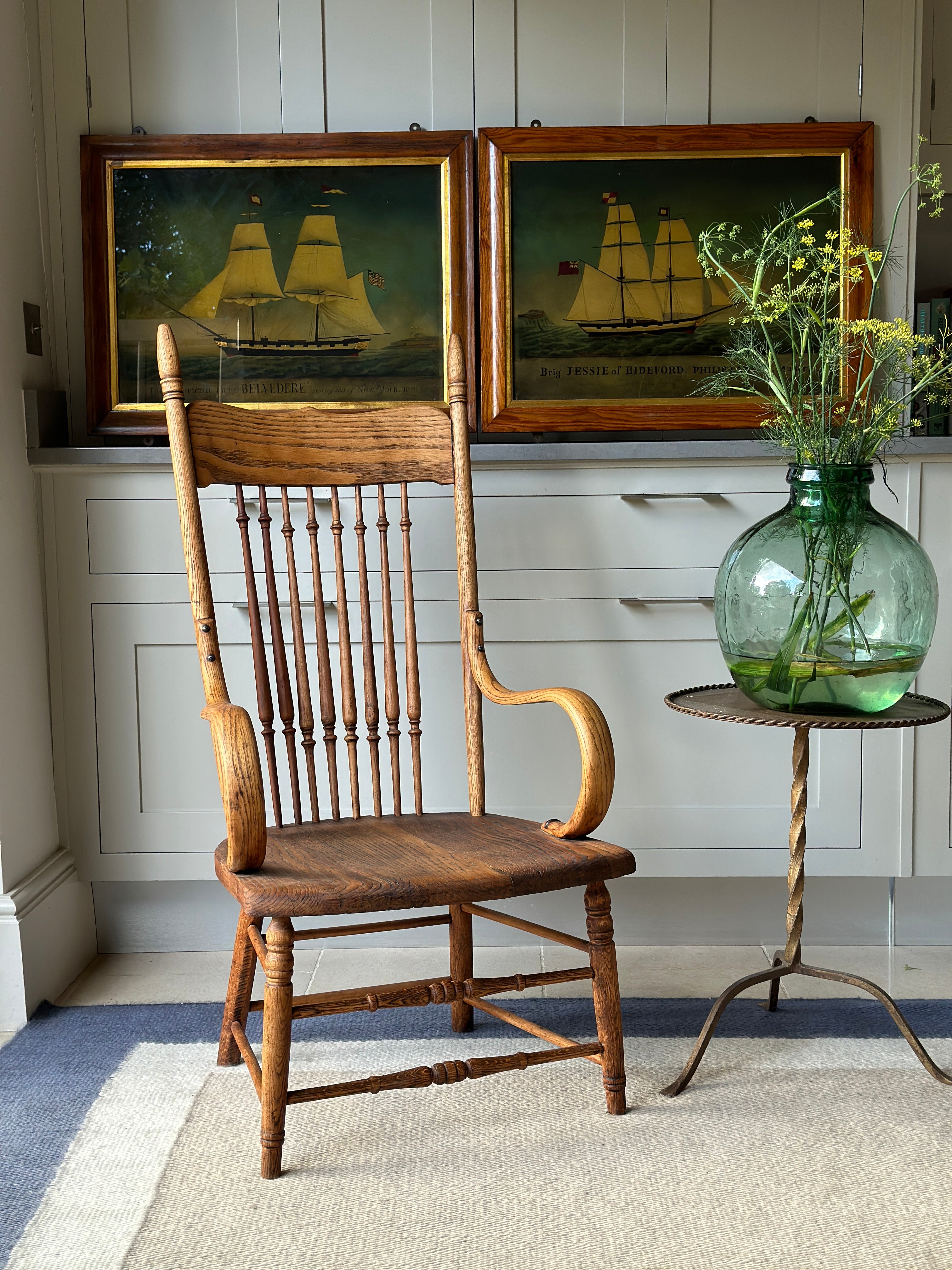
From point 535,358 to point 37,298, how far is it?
0.98m

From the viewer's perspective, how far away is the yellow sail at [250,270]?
2203 mm

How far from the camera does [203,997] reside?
2.01m

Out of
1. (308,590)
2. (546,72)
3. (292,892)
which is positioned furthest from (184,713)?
(546,72)

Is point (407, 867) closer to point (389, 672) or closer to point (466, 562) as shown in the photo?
point (389, 672)

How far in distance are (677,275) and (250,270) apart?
0.85 m

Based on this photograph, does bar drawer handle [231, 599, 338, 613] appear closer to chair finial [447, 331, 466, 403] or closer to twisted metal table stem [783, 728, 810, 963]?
chair finial [447, 331, 466, 403]

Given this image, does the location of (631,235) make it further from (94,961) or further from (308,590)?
(94,961)

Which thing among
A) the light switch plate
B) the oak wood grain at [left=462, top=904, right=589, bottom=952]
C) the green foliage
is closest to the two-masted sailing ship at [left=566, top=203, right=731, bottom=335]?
the green foliage

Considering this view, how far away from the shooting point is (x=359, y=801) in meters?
1.78

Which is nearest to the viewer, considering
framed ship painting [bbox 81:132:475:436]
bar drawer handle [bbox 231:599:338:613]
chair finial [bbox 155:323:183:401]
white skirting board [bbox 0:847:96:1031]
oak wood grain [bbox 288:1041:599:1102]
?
oak wood grain [bbox 288:1041:599:1102]

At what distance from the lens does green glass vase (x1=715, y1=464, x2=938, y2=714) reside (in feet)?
4.95

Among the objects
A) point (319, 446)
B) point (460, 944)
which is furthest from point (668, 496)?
point (460, 944)

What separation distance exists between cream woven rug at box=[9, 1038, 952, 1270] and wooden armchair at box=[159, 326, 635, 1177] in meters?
0.09

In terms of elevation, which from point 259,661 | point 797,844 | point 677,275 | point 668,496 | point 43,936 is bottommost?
point 43,936
